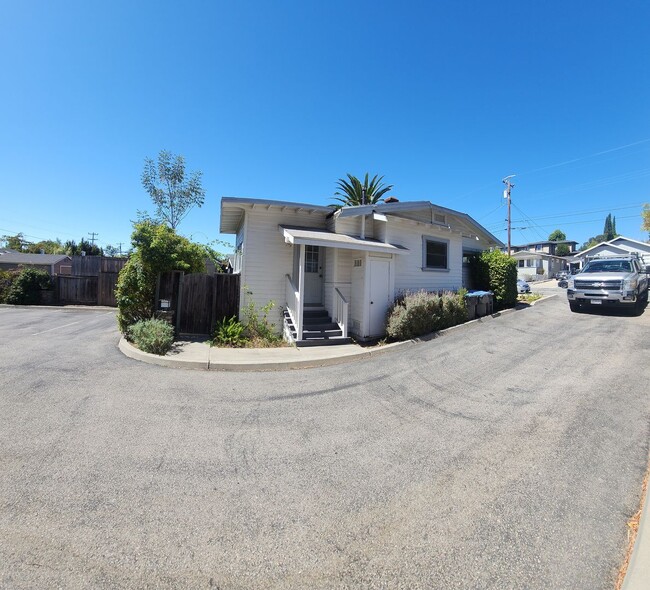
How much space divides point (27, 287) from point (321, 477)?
20214 millimetres

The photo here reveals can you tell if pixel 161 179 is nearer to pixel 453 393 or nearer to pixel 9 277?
pixel 9 277

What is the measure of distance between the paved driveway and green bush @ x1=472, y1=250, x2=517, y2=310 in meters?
6.57

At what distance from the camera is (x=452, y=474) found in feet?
9.56

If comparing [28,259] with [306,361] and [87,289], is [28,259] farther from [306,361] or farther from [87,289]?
[306,361]

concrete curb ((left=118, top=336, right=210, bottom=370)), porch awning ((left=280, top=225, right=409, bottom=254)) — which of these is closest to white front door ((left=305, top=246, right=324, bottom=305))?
porch awning ((left=280, top=225, right=409, bottom=254))

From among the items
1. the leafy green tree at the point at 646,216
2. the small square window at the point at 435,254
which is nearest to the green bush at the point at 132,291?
the small square window at the point at 435,254

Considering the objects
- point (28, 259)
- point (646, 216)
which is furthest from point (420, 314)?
point (28, 259)

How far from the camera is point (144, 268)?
27.3ft

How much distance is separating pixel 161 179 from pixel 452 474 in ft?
92.7

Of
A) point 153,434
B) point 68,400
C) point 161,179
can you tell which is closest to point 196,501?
point 153,434

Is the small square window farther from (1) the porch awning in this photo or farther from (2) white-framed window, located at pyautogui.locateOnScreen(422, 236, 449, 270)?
(1) the porch awning

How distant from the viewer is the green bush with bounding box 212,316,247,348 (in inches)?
316

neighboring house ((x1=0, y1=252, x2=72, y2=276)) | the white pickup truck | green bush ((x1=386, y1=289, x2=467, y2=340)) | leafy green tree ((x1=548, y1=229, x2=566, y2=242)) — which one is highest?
leafy green tree ((x1=548, y1=229, x2=566, y2=242))

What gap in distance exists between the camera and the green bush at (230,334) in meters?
8.02
